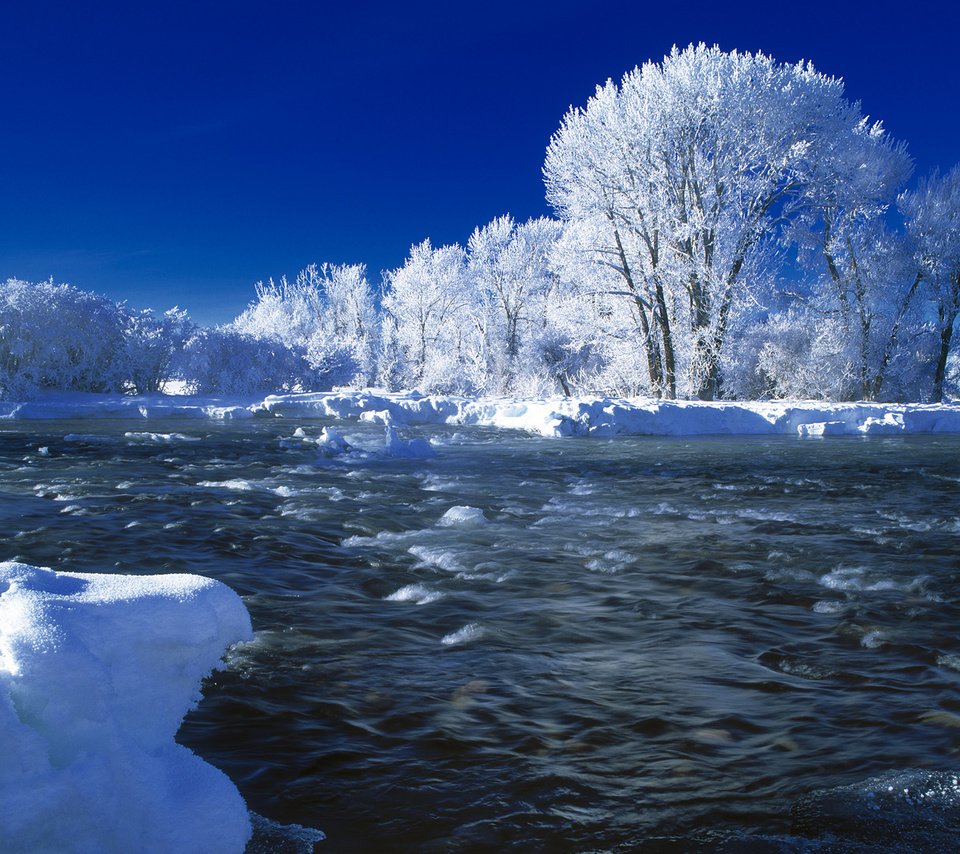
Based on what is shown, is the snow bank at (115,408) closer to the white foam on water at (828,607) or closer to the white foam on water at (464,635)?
the white foam on water at (464,635)

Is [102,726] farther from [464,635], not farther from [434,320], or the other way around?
[434,320]

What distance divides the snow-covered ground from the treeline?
12.4 ft

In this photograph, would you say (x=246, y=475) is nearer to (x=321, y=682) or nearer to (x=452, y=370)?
(x=321, y=682)

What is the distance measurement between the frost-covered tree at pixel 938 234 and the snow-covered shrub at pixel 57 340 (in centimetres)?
2791

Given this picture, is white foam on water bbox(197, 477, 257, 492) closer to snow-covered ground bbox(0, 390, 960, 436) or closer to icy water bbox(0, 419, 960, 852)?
icy water bbox(0, 419, 960, 852)

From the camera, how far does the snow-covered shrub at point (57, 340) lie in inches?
900

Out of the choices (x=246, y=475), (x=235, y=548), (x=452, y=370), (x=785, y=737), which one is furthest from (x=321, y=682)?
(x=452, y=370)

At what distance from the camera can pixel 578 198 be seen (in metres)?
21.9

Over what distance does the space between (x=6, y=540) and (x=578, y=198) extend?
19513mm

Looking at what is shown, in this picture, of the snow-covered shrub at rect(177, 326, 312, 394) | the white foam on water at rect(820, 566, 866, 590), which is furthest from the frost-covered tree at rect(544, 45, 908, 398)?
the white foam on water at rect(820, 566, 866, 590)

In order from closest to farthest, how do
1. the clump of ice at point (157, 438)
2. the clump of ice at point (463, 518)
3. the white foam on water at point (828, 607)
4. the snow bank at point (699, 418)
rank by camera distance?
1. the white foam on water at point (828, 607)
2. the clump of ice at point (463, 518)
3. the clump of ice at point (157, 438)
4. the snow bank at point (699, 418)

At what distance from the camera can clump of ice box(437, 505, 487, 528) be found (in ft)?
19.7

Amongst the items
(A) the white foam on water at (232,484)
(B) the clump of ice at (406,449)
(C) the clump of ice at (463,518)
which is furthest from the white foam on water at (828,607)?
(B) the clump of ice at (406,449)

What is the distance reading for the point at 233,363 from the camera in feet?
96.6
